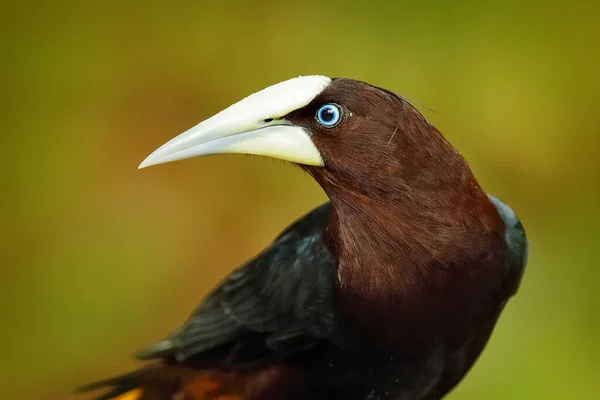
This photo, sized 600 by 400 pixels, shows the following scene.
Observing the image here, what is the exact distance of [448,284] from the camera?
2.22 feet

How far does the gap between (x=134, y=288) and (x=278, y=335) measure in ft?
1.48

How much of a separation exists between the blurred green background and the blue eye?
441 millimetres

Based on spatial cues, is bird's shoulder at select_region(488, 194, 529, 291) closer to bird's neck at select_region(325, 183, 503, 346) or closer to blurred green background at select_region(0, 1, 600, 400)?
bird's neck at select_region(325, 183, 503, 346)

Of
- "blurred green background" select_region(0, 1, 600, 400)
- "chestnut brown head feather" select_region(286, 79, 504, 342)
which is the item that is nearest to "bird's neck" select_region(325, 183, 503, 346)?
"chestnut brown head feather" select_region(286, 79, 504, 342)

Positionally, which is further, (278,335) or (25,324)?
(25,324)

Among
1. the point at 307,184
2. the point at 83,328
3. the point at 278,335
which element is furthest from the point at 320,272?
the point at 83,328

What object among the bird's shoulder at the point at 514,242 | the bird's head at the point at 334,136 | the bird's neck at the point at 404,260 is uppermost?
the bird's head at the point at 334,136

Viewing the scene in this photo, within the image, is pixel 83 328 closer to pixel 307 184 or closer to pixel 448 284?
pixel 307 184

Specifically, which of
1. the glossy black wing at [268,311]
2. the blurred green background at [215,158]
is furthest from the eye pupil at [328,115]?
the blurred green background at [215,158]

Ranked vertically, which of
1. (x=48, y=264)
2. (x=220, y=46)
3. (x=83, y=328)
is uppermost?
(x=220, y=46)

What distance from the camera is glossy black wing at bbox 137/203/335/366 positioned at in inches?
27.8

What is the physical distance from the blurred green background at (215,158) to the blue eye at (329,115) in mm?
441

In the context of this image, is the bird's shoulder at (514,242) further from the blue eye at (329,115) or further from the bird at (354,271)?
the blue eye at (329,115)

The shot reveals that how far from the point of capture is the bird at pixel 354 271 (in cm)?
63
